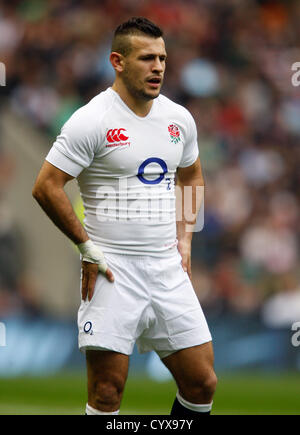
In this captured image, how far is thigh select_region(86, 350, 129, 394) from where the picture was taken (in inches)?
209

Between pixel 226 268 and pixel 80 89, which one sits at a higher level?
pixel 80 89

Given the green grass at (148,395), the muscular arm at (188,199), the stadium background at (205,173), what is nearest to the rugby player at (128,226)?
the muscular arm at (188,199)

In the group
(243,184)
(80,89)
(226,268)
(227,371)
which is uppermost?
(80,89)

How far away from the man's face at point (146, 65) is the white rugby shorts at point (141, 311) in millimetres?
973

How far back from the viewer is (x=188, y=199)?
20.0 feet

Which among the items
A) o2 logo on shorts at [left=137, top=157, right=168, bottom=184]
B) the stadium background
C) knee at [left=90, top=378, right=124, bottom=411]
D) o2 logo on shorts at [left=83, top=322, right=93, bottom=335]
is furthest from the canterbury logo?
the stadium background

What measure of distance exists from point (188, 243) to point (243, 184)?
738 centimetres

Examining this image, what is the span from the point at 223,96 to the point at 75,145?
9.07 m

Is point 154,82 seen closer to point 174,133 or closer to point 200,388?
point 174,133

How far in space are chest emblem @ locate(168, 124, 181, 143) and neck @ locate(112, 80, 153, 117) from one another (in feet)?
0.56

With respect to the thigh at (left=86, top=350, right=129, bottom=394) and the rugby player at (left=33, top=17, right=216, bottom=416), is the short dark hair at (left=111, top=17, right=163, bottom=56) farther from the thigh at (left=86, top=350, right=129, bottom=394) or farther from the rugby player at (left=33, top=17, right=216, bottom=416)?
the thigh at (left=86, top=350, right=129, bottom=394)

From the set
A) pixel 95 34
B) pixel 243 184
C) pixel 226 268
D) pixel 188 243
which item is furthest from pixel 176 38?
pixel 188 243

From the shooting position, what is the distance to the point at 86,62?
13.8 m
